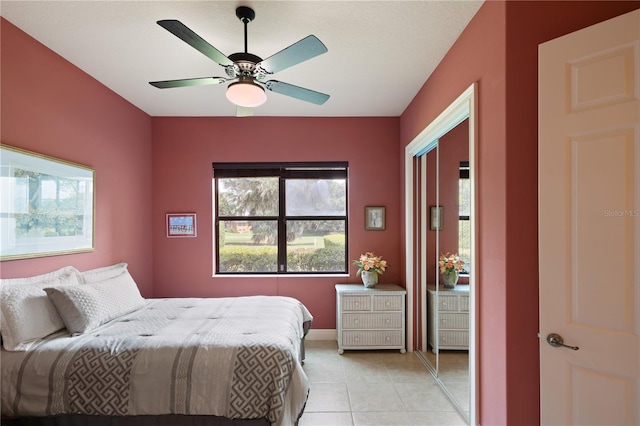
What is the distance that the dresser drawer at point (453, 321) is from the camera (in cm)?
237

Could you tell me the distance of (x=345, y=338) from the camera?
3.51 m

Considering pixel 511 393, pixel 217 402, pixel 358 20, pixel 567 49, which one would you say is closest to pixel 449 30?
pixel 358 20

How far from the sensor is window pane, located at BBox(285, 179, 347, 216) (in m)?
4.07

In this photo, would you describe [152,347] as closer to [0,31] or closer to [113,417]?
[113,417]

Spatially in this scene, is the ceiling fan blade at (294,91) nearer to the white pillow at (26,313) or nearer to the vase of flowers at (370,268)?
the vase of flowers at (370,268)

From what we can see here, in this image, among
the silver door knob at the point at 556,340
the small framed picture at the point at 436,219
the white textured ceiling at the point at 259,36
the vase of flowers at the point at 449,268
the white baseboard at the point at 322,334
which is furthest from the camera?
the white baseboard at the point at 322,334

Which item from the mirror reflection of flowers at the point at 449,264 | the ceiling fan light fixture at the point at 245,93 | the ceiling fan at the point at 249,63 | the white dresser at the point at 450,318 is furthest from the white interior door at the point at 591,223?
the ceiling fan light fixture at the point at 245,93

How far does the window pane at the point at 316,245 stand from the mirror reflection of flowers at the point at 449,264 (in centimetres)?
150

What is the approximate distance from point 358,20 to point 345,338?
304 centimetres

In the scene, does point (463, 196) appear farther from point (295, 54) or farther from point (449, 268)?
point (295, 54)

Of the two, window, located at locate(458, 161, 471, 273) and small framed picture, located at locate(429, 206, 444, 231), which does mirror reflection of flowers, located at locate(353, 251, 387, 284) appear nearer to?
small framed picture, located at locate(429, 206, 444, 231)

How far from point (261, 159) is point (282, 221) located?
834mm

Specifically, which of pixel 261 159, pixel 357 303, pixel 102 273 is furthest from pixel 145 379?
pixel 261 159

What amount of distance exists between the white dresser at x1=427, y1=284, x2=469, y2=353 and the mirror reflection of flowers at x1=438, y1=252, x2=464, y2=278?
0.14 metres
